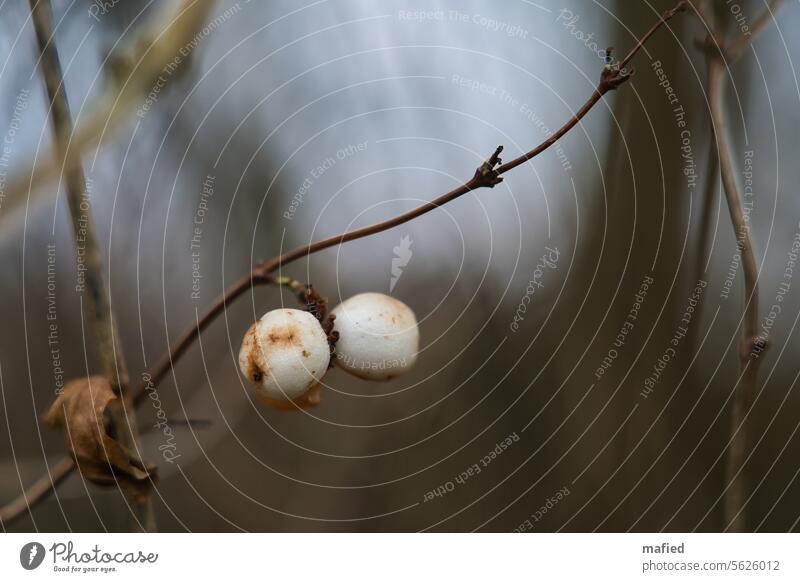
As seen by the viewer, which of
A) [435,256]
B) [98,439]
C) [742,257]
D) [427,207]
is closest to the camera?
[427,207]

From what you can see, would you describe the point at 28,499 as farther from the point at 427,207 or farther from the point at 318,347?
the point at 427,207

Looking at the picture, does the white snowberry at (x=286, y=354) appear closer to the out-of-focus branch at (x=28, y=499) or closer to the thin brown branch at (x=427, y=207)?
the thin brown branch at (x=427, y=207)

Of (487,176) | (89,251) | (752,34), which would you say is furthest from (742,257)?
(89,251)

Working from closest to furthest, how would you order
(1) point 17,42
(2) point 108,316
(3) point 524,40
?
1. (2) point 108,316
2. (1) point 17,42
3. (3) point 524,40

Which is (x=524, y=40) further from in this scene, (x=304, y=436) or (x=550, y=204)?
(x=304, y=436)

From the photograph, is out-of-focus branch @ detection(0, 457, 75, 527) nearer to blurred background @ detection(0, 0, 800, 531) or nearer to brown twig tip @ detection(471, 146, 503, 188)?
blurred background @ detection(0, 0, 800, 531)

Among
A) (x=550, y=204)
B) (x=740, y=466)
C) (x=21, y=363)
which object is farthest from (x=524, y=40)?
(x=21, y=363)
